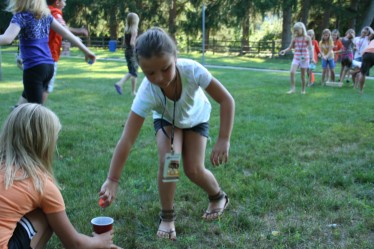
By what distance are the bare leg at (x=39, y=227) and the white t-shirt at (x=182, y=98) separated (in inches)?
36.0

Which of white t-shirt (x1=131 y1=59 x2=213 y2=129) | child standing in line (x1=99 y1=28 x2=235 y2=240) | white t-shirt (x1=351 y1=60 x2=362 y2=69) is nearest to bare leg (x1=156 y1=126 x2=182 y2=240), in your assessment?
child standing in line (x1=99 y1=28 x2=235 y2=240)

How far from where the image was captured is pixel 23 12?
4.03 metres

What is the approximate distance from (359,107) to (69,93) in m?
6.32

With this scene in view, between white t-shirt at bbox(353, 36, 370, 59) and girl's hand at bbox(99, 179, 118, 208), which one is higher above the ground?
white t-shirt at bbox(353, 36, 370, 59)

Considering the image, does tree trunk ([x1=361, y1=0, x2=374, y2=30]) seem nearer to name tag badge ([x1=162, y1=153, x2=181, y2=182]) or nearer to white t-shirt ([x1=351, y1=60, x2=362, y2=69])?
white t-shirt ([x1=351, y1=60, x2=362, y2=69])

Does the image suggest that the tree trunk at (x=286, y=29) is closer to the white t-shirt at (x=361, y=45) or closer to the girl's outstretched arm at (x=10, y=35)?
the white t-shirt at (x=361, y=45)

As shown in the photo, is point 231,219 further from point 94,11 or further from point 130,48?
point 94,11

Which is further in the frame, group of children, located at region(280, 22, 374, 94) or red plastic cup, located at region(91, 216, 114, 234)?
group of children, located at region(280, 22, 374, 94)

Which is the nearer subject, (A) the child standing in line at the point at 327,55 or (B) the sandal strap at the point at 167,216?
(B) the sandal strap at the point at 167,216

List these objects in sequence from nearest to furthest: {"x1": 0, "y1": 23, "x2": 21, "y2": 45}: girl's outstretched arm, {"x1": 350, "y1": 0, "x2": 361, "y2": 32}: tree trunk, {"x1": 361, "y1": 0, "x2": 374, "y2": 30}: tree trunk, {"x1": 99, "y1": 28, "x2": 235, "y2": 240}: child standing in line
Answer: {"x1": 99, "y1": 28, "x2": 235, "y2": 240}: child standing in line
{"x1": 0, "y1": 23, "x2": 21, "y2": 45}: girl's outstretched arm
{"x1": 361, "y1": 0, "x2": 374, "y2": 30}: tree trunk
{"x1": 350, "y1": 0, "x2": 361, "y2": 32}: tree trunk

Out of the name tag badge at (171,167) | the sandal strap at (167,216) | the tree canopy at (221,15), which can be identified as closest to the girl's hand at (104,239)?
the name tag badge at (171,167)

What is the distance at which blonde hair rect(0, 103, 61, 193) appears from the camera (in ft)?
6.71

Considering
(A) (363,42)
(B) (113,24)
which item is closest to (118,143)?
(A) (363,42)

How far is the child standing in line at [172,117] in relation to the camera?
98.4 inches
